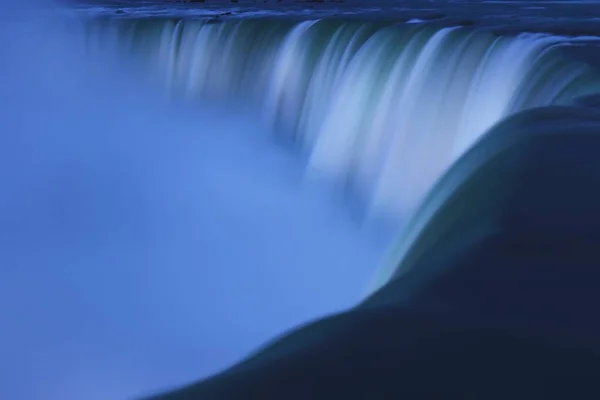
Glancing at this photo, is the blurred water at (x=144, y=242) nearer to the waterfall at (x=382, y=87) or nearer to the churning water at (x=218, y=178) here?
the churning water at (x=218, y=178)

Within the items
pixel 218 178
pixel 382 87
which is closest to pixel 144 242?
pixel 218 178

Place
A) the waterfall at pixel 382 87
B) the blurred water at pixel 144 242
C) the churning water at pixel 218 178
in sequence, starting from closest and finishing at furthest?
1. the blurred water at pixel 144 242
2. the churning water at pixel 218 178
3. the waterfall at pixel 382 87

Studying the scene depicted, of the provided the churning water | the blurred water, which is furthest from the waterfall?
the blurred water

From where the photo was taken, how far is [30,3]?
46.2 ft

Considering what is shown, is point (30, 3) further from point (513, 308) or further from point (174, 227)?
point (513, 308)

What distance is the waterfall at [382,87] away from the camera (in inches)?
216

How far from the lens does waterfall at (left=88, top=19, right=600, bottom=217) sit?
5492 millimetres

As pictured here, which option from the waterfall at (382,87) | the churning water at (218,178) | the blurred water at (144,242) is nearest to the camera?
the blurred water at (144,242)

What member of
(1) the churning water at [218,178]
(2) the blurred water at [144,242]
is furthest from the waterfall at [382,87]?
(2) the blurred water at [144,242]

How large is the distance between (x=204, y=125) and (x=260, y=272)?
3.98 m

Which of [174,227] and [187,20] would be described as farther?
[187,20]

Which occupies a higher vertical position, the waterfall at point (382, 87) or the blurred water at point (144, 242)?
the waterfall at point (382, 87)

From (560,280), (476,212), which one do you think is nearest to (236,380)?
(560,280)

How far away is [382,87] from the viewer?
21.7 ft
